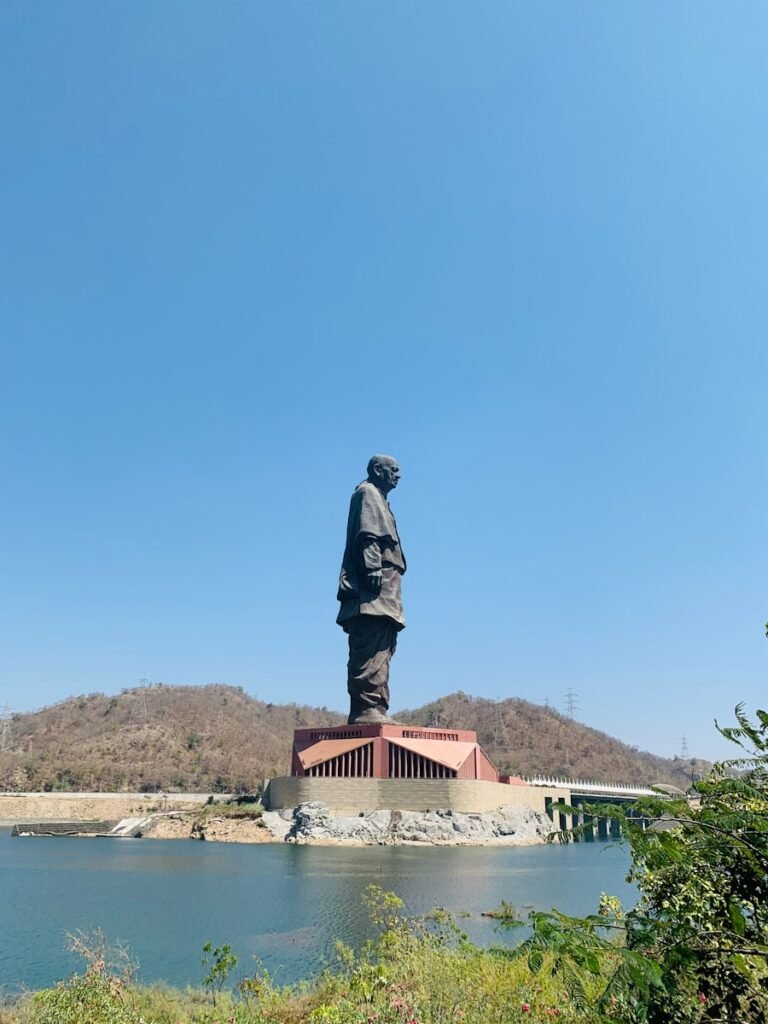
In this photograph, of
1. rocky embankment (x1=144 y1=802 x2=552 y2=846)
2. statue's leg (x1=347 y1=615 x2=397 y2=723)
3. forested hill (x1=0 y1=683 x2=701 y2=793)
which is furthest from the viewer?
forested hill (x1=0 y1=683 x2=701 y2=793)

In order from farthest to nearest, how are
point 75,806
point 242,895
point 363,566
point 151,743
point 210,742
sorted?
point 210,742 → point 151,743 → point 75,806 → point 363,566 → point 242,895

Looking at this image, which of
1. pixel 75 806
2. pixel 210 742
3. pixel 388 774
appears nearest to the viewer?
pixel 388 774

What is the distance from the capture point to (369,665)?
76000 millimetres

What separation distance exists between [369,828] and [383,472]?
3598 centimetres

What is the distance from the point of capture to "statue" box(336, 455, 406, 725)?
247 ft

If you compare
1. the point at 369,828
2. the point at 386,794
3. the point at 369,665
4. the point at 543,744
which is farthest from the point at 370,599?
the point at 543,744

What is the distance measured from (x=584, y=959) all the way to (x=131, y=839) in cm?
7222

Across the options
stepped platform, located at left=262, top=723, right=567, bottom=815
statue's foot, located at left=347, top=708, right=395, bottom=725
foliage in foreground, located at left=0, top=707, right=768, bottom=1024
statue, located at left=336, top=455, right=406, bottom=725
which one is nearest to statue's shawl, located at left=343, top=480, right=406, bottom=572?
statue, located at left=336, top=455, right=406, bottom=725

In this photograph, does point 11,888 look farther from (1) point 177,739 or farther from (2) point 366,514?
(1) point 177,739

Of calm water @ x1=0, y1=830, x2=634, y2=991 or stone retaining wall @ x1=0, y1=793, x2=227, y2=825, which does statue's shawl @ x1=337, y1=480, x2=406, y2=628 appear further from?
stone retaining wall @ x1=0, y1=793, x2=227, y2=825

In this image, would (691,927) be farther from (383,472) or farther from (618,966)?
(383,472)

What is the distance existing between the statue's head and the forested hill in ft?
145

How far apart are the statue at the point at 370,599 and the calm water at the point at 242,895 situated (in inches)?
849

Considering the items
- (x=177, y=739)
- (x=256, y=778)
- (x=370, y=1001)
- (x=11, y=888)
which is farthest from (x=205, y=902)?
(x=177, y=739)
